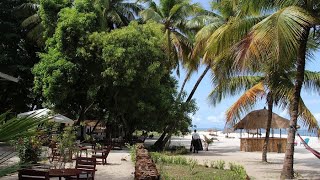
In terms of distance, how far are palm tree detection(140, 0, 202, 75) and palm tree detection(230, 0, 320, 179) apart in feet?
54.7

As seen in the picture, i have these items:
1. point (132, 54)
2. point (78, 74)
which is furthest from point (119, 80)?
point (78, 74)

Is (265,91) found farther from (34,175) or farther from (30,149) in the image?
(34,175)

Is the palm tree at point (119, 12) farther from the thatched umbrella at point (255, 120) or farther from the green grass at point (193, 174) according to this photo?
the green grass at point (193, 174)

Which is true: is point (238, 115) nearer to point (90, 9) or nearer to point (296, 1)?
point (296, 1)

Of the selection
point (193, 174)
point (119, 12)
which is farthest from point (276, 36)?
point (119, 12)

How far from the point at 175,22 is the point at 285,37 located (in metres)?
19.9

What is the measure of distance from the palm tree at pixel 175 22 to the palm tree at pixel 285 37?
16.7 m

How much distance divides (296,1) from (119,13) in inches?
899

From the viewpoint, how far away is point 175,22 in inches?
1176

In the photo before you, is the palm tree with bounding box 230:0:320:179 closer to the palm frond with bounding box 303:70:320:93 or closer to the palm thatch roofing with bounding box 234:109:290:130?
the palm frond with bounding box 303:70:320:93

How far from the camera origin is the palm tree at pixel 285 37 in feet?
34.5

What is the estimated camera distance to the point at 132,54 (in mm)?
23328

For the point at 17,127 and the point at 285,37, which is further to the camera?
the point at 285,37

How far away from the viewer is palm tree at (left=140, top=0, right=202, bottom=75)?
29.2 m
